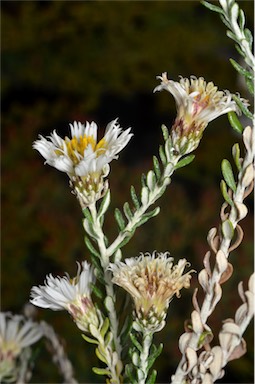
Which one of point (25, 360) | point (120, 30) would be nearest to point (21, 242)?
point (120, 30)

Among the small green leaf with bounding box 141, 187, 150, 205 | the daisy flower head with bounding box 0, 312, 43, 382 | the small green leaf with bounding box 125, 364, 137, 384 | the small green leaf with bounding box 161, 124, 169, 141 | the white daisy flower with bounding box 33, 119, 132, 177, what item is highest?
the small green leaf with bounding box 161, 124, 169, 141

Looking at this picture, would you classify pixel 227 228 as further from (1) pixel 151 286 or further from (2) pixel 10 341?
(2) pixel 10 341

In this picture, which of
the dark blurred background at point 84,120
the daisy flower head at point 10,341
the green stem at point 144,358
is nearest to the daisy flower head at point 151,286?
the green stem at point 144,358

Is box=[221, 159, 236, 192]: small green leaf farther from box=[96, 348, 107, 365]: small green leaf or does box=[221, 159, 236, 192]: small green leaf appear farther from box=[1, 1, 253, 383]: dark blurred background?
box=[1, 1, 253, 383]: dark blurred background

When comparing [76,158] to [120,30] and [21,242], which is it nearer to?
[21,242]

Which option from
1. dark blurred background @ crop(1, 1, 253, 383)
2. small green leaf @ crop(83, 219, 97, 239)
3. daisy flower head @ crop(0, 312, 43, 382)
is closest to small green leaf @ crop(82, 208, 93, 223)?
small green leaf @ crop(83, 219, 97, 239)

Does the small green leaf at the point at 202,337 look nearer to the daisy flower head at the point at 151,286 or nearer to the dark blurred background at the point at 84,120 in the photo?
the daisy flower head at the point at 151,286
